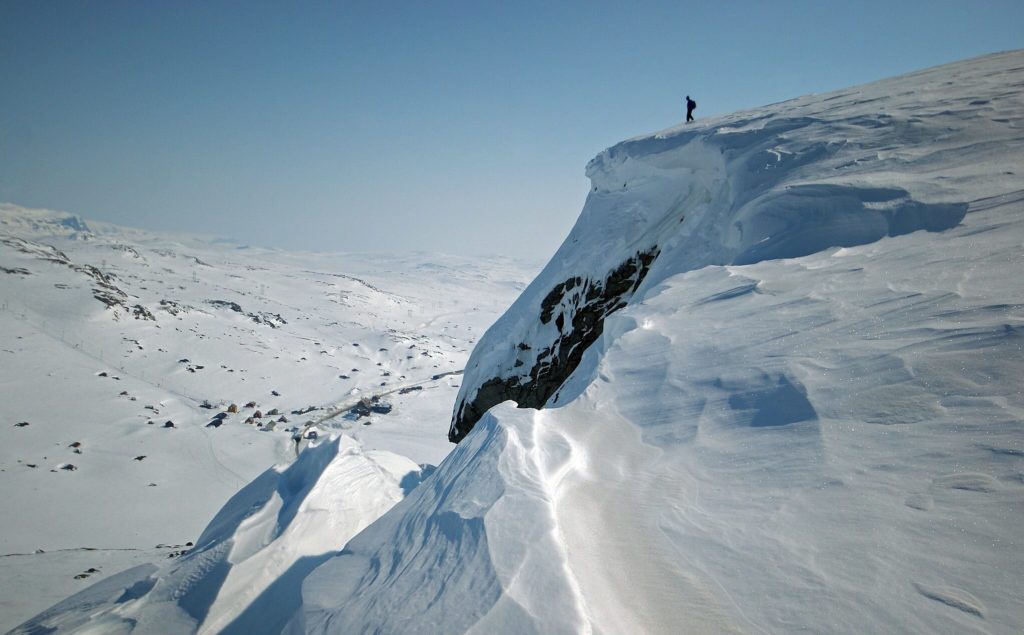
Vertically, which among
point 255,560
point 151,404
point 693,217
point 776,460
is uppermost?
point 693,217

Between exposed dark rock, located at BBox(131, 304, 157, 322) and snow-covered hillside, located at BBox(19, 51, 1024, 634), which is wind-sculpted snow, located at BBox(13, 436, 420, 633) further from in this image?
exposed dark rock, located at BBox(131, 304, 157, 322)

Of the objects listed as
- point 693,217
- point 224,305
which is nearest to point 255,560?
point 693,217

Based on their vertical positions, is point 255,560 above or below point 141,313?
below

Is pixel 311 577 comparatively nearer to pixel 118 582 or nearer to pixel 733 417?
pixel 733 417

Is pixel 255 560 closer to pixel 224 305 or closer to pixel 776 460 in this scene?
pixel 776 460

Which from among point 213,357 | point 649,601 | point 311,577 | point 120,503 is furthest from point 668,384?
point 213,357

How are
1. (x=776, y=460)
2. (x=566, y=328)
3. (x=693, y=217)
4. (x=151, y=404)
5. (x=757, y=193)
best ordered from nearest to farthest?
(x=776, y=460) → (x=757, y=193) → (x=693, y=217) → (x=566, y=328) → (x=151, y=404)

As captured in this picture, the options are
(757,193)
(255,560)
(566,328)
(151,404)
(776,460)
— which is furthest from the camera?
(151,404)

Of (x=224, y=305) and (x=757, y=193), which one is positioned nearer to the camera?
(x=757, y=193)
